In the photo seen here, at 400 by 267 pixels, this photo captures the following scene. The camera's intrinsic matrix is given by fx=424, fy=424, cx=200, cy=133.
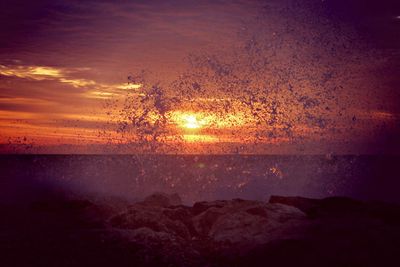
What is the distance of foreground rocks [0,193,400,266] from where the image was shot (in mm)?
9750

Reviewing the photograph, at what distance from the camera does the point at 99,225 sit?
12742 millimetres

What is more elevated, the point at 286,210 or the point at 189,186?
the point at 286,210

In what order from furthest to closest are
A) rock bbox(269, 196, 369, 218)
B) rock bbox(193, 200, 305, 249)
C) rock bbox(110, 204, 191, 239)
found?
1. rock bbox(269, 196, 369, 218)
2. rock bbox(110, 204, 191, 239)
3. rock bbox(193, 200, 305, 249)

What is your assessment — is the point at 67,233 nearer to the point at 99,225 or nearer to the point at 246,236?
the point at 99,225

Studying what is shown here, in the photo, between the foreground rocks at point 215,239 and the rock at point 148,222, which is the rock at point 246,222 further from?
the rock at point 148,222

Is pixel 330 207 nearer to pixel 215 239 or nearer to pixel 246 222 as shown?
pixel 246 222

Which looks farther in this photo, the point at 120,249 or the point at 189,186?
the point at 189,186

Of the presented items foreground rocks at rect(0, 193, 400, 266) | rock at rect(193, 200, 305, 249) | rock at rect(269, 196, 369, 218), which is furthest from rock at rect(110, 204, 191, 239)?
rock at rect(269, 196, 369, 218)

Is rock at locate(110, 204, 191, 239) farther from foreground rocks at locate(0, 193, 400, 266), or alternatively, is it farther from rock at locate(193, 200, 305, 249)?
rock at locate(193, 200, 305, 249)

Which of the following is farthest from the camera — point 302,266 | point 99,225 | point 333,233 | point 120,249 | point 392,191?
point 392,191

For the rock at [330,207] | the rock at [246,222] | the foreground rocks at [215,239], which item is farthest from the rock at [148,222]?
the rock at [330,207]

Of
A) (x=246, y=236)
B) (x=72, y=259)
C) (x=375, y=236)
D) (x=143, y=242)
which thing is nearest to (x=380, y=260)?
(x=375, y=236)

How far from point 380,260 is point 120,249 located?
6043 millimetres

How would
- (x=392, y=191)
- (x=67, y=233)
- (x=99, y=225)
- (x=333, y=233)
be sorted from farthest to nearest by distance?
1. (x=392, y=191)
2. (x=99, y=225)
3. (x=67, y=233)
4. (x=333, y=233)
